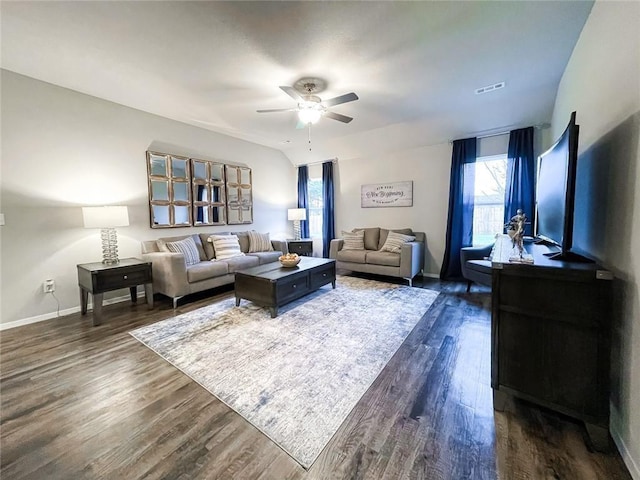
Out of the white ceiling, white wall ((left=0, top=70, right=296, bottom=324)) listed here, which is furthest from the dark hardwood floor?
the white ceiling

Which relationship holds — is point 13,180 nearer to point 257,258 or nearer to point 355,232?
point 257,258

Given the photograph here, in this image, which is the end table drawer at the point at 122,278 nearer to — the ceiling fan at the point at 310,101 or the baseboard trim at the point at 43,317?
the baseboard trim at the point at 43,317

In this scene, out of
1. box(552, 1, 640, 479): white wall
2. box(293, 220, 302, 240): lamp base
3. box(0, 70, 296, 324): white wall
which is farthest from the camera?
box(293, 220, 302, 240): lamp base

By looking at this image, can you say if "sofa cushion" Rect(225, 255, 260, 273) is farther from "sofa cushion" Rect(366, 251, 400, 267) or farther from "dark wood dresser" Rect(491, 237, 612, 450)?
"dark wood dresser" Rect(491, 237, 612, 450)

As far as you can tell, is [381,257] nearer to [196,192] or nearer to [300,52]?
[300,52]

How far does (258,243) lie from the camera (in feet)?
16.5

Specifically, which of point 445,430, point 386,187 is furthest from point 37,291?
point 386,187

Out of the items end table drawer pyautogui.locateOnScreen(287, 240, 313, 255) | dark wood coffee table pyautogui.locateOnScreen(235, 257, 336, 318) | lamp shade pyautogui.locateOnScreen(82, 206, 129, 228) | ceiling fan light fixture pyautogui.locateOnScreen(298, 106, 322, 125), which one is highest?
ceiling fan light fixture pyautogui.locateOnScreen(298, 106, 322, 125)

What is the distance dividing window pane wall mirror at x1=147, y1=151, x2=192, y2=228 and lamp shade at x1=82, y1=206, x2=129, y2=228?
0.78m

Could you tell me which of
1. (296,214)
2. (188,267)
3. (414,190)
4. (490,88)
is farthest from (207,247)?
(490,88)

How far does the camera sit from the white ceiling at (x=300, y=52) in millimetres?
1913

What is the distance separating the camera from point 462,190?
174 inches

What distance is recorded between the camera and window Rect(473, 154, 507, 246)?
424cm

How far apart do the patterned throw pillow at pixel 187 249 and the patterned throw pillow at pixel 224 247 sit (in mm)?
308
